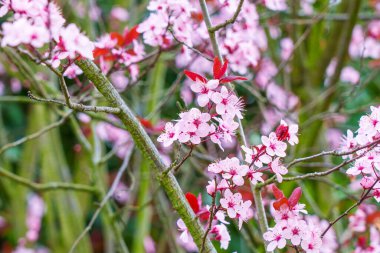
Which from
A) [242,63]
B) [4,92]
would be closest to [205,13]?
[242,63]

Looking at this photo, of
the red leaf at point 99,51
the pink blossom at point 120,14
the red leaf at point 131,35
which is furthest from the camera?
the pink blossom at point 120,14

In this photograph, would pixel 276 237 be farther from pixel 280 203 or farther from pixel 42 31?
pixel 42 31

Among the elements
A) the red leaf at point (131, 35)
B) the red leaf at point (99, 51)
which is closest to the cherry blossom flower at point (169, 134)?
the red leaf at point (99, 51)

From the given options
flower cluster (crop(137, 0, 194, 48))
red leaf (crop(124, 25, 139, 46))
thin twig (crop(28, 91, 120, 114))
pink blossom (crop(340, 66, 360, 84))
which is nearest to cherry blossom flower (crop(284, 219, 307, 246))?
thin twig (crop(28, 91, 120, 114))

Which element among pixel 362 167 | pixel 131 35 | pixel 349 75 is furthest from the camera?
pixel 349 75

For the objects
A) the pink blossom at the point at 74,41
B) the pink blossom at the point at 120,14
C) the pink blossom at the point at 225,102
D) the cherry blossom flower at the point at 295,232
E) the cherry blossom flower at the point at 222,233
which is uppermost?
the pink blossom at the point at 120,14

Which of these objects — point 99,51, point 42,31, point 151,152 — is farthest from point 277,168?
point 99,51

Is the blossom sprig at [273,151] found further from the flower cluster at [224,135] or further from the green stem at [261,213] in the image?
the green stem at [261,213]

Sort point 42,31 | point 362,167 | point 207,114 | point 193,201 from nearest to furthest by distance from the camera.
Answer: point 42,31 < point 207,114 < point 362,167 < point 193,201
